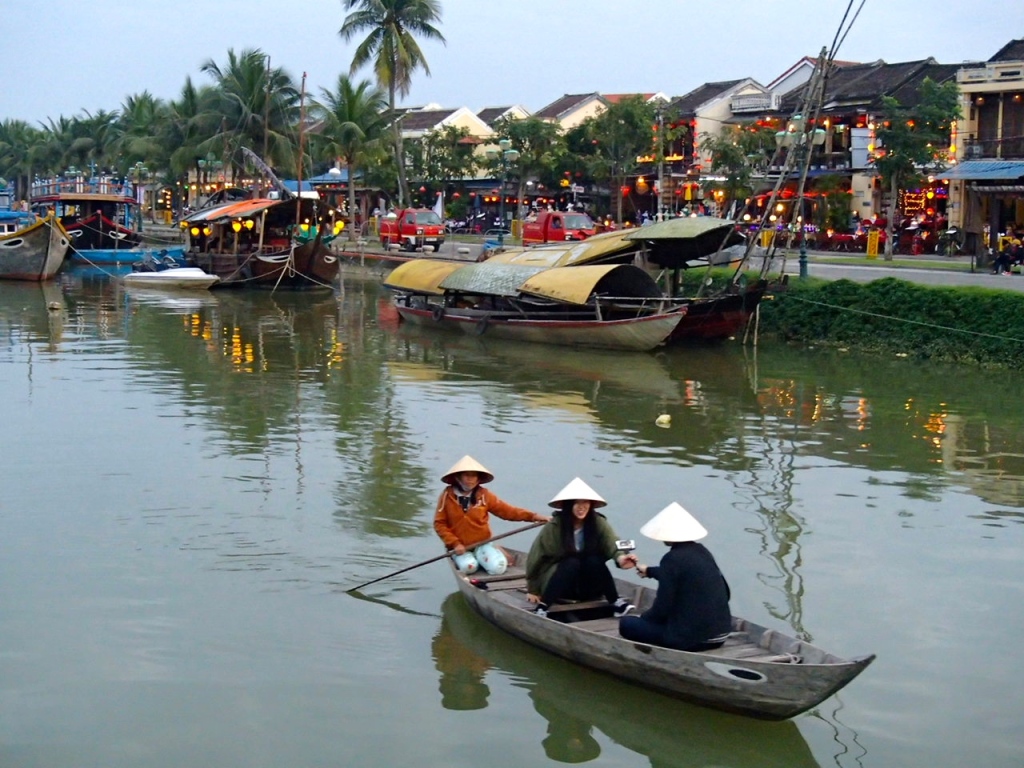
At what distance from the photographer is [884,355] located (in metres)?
24.9

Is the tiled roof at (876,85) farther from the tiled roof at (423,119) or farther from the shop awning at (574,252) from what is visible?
the tiled roof at (423,119)

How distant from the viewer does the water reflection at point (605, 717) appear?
8.14 meters

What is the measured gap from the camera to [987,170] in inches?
1490

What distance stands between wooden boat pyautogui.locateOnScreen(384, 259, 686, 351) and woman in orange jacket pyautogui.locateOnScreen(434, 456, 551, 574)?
1437 centimetres

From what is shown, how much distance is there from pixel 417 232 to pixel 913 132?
58.8 feet

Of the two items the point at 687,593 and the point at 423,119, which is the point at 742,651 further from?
the point at 423,119

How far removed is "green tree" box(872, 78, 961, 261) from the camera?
36.2m

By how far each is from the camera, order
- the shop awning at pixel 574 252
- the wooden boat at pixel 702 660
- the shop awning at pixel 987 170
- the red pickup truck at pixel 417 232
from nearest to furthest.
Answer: the wooden boat at pixel 702 660 → the shop awning at pixel 574 252 → the shop awning at pixel 987 170 → the red pickup truck at pixel 417 232

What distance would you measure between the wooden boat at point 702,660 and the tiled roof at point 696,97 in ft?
151

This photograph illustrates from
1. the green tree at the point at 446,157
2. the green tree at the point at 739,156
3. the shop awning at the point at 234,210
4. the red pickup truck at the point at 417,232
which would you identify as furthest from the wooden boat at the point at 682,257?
the green tree at the point at 446,157

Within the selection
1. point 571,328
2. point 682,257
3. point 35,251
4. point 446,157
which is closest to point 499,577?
point 571,328

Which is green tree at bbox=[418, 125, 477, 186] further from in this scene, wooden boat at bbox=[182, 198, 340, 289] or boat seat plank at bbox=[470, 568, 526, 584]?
boat seat plank at bbox=[470, 568, 526, 584]

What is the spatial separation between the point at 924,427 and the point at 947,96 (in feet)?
69.2

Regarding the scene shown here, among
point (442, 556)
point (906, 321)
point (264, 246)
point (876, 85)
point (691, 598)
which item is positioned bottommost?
point (442, 556)
